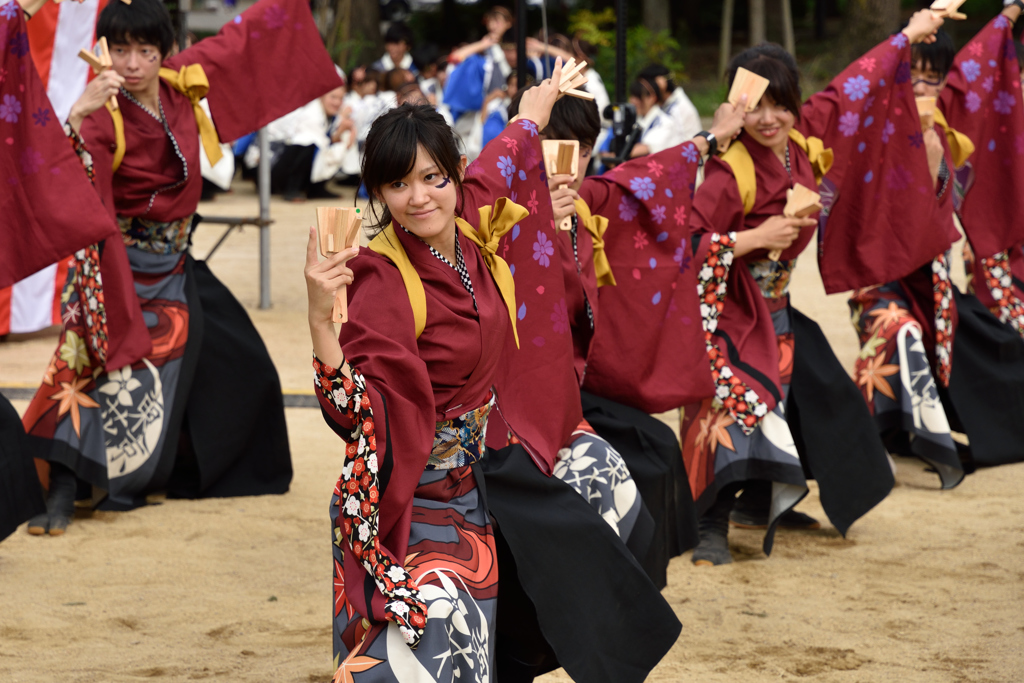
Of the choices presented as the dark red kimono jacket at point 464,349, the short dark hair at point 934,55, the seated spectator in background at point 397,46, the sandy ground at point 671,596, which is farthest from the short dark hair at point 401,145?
the seated spectator in background at point 397,46

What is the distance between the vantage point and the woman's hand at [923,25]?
4.15 meters

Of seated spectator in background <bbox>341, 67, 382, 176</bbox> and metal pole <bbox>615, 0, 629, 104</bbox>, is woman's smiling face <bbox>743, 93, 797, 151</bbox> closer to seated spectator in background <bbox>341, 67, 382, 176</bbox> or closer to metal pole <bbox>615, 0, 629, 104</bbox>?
metal pole <bbox>615, 0, 629, 104</bbox>

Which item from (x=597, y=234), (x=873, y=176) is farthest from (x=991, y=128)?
(x=597, y=234)

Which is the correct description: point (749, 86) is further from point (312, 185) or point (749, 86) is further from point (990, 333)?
point (312, 185)

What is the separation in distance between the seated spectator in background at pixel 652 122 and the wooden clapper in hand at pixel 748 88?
5.46 m

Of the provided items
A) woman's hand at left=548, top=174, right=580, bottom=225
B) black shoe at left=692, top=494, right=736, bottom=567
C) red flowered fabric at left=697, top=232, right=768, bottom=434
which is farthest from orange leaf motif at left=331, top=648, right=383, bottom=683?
black shoe at left=692, top=494, right=736, bottom=567

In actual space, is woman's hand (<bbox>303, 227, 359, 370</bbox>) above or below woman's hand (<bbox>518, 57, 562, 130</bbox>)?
below

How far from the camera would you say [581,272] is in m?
3.25

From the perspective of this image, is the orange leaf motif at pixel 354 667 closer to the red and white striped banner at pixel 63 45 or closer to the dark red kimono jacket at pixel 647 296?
the dark red kimono jacket at pixel 647 296

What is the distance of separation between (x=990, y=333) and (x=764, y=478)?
1816 mm

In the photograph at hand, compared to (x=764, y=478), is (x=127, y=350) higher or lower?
higher

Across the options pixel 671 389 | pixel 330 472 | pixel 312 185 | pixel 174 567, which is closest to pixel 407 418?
pixel 671 389

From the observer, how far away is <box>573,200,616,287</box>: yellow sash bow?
3346mm

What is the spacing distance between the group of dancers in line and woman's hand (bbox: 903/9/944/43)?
0.06 ft
